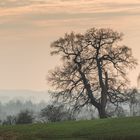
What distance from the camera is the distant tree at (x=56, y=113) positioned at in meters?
62.3

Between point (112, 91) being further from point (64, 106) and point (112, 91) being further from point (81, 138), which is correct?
point (81, 138)

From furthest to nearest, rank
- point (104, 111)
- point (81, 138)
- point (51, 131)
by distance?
point (104, 111) < point (51, 131) < point (81, 138)

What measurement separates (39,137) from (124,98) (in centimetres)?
2703

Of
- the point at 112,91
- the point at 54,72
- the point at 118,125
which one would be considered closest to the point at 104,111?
the point at 112,91

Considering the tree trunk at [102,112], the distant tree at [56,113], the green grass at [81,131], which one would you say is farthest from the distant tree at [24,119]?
the green grass at [81,131]

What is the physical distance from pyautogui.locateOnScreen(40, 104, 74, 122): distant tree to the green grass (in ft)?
65.3

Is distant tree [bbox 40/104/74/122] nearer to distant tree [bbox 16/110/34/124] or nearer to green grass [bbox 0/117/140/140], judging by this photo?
distant tree [bbox 16/110/34/124]

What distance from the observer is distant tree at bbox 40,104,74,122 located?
205ft

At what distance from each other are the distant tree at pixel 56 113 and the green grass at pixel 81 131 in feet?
65.3

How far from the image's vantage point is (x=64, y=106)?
205 feet

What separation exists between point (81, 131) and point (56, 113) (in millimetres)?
24793

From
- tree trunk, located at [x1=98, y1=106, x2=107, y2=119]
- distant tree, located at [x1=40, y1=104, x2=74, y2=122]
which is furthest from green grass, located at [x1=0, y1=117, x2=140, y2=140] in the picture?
distant tree, located at [x1=40, y1=104, x2=74, y2=122]

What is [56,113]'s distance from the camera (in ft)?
206

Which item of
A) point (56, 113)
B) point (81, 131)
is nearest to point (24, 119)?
point (56, 113)
